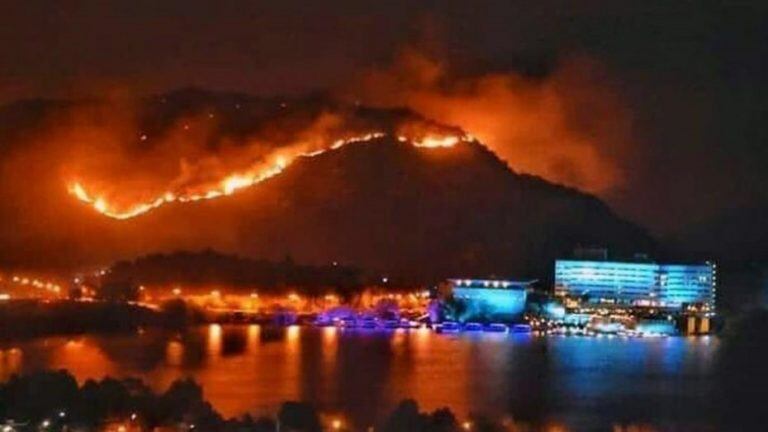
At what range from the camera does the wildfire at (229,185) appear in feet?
139

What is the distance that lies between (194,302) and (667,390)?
17.0 metres

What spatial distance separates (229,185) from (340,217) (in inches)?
146

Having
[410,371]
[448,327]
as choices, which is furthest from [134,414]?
[448,327]

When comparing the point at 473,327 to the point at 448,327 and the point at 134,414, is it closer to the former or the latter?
the point at 448,327

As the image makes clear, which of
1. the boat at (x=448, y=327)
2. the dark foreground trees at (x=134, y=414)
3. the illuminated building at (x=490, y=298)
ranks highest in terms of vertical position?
the illuminated building at (x=490, y=298)

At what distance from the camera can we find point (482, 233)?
4866cm

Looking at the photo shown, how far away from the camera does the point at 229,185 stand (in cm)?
4494

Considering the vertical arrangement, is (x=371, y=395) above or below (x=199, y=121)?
below

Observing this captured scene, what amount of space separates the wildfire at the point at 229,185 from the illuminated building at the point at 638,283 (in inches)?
217

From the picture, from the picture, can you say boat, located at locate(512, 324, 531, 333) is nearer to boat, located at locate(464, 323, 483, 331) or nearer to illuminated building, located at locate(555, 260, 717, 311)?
boat, located at locate(464, 323, 483, 331)

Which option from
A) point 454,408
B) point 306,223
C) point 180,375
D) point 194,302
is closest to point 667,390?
point 454,408

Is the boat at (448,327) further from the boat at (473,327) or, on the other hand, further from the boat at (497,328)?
the boat at (497,328)

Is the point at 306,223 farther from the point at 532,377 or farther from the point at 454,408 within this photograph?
the point at 454,408

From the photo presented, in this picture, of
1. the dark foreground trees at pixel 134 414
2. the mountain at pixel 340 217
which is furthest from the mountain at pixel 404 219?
the dark foreground trees at pixel 134 414
